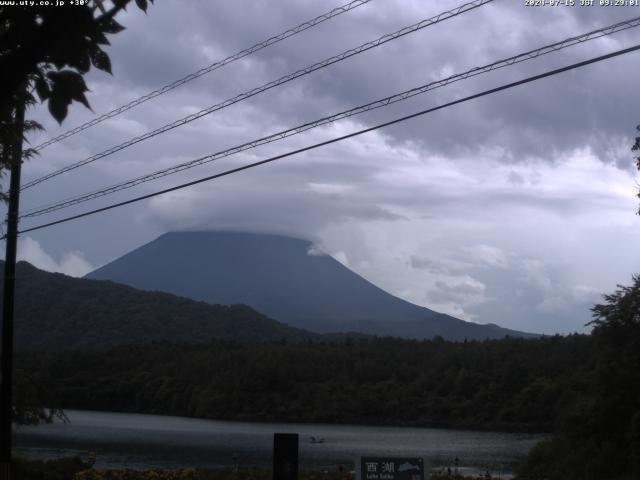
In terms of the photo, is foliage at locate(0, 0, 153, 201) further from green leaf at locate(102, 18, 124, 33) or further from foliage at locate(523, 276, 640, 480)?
foliage at locate(523, 276, 640, 480)

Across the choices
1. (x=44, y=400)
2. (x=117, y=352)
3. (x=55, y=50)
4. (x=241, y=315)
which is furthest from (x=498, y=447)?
(x=241, y=315)

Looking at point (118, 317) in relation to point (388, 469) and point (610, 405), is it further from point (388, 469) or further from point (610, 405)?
point (388, 469)

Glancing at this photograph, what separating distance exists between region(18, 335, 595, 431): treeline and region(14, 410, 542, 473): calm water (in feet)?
26.9

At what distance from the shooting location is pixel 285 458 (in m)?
11.6

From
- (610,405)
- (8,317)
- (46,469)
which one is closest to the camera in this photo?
(8,317)

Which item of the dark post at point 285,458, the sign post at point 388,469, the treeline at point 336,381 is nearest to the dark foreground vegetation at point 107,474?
the dark post at point 285,458

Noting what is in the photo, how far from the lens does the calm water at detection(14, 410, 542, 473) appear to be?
4274 cm

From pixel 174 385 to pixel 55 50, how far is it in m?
112

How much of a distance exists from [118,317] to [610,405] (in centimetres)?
16284

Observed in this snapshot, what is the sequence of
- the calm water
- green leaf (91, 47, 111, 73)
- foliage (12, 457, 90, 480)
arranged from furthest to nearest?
the calm water
foliage (12, 457, 90, 480)
green leaf (91, 47, 111, 73)

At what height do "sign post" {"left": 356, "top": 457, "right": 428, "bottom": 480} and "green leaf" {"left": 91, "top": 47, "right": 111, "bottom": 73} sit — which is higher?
"green leaf" {"left": 91, "top": 47, "right": 111, "bottom": 73}

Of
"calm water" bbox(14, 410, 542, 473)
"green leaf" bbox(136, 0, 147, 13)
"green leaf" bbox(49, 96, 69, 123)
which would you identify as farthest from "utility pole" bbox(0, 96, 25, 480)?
"calm water" bbox(14, 410, 542, 473)

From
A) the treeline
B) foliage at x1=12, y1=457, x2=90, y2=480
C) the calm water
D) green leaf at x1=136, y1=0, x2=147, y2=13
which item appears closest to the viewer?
green leaf at x1=136, y1=0, x2=147, y2=13

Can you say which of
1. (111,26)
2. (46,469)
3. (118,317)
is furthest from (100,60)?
(118,317)
